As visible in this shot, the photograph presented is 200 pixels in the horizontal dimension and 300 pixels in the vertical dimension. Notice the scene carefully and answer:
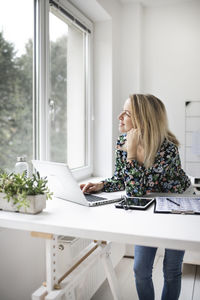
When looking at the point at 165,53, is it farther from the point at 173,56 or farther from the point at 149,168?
the point at 149,168

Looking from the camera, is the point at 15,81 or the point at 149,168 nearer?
the point at 149,168

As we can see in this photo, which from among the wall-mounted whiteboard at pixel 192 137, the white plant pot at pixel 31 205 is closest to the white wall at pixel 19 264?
the white plant pot at pixel 31 205

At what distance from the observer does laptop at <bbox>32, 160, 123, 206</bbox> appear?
4.52ft

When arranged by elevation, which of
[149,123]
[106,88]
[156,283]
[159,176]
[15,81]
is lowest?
[156,283]

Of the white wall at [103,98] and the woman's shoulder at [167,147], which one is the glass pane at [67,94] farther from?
the woman's shoulder at [167,147]

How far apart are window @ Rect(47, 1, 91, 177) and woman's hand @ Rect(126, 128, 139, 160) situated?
69cm

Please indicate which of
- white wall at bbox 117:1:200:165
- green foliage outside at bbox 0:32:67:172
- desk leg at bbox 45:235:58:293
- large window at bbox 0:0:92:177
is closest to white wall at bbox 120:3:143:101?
white wall at bbox 117:1:200:165

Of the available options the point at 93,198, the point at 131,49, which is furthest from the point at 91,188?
the point at 131,49

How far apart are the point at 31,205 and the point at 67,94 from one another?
1.40 meters

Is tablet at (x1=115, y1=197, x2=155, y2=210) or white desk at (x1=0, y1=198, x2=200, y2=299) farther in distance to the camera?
tablet at (x1=115, y1=197, x2=155, y2=210)

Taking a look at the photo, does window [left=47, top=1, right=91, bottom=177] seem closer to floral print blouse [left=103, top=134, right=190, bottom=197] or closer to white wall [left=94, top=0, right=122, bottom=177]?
white wall [left=94, top=0, right=122, bottom=177]

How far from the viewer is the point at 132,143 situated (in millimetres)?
1633

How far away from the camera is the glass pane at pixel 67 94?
228 centimetres

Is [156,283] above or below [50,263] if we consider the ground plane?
below
